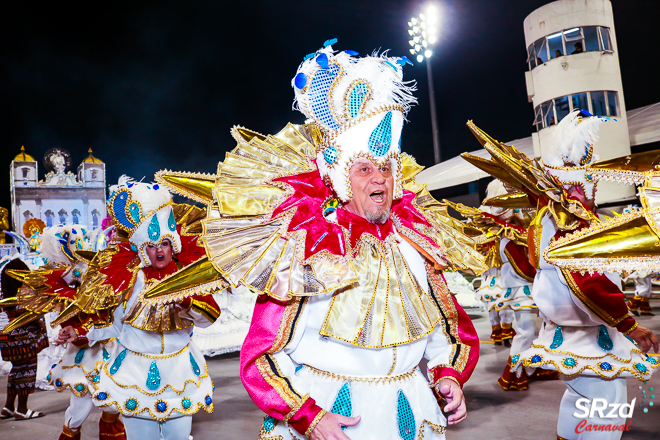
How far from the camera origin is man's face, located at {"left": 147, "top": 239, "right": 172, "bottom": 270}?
3143 mm

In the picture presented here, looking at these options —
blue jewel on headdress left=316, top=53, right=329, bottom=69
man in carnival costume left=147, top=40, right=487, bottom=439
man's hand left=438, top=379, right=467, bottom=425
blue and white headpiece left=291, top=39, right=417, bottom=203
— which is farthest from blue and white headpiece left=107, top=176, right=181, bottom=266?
man's hand left=438, top=379, right=467, bottom=425

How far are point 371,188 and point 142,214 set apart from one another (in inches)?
Answer: 75.1

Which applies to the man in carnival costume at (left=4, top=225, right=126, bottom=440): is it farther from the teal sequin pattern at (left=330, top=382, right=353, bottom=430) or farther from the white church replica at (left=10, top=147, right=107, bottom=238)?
the white church replica at (left=10, top=147, right=107, bottom=238)

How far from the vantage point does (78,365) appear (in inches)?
159

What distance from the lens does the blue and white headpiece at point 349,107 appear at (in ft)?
5.80

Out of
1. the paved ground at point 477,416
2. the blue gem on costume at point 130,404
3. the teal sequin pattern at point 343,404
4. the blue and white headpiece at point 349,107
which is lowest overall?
the paved ground at point 477,416

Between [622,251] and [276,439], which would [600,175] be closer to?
[622,251]

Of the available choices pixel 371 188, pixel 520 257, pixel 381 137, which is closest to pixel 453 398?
pixel 371 188

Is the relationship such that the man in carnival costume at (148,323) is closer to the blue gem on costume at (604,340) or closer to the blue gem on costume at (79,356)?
the blue gem on costume at (79,356)

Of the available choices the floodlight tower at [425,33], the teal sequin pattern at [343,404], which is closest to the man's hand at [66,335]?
the teal sequin pattern at [343,404]

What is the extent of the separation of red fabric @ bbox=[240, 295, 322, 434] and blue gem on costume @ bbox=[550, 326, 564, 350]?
204 centimetres

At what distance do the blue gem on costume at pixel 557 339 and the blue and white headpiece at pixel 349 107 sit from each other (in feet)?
A: 6.31

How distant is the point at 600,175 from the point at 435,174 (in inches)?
546

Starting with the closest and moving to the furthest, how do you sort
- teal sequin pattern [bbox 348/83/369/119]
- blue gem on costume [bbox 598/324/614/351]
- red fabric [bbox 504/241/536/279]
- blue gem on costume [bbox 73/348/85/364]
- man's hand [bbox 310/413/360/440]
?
man's hand [bbox 310/413/360/440]
teal sequin pattern [bbox 348/83/369/119]
blue gem on costume [bbox 598/324/614/351]
blue gem on costume [bbox 73/348/85/364]
red fabric [bbox 504/241/536/279]
